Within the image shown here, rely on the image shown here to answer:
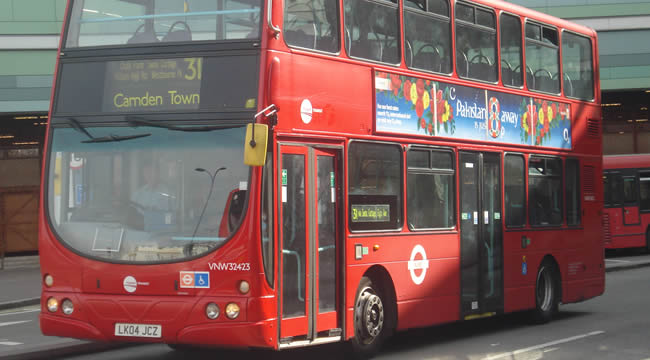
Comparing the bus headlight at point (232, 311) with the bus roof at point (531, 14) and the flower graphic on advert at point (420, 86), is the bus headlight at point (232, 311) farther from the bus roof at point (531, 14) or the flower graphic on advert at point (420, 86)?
the bus roof at point (531, 14)

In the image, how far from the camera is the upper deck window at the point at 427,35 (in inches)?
512

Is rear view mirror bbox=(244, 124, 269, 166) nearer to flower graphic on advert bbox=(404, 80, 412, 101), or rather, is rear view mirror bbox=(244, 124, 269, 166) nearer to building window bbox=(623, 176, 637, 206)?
flower graphic on advert bbox=(404, 80, 412, 101)

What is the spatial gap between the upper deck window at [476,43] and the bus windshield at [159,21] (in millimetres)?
4303

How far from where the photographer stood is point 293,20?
1096 centimetres

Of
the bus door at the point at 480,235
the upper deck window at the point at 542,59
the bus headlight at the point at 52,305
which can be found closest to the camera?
the bus headlight at the point at 52,305

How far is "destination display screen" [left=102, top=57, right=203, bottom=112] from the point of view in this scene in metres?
10.6

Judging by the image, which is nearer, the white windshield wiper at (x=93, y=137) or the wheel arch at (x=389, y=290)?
the white windshield wiper at (x=93, y=137)

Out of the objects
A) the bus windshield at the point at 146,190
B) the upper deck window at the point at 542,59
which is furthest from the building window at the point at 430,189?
the bus windshield at the point at 146,190

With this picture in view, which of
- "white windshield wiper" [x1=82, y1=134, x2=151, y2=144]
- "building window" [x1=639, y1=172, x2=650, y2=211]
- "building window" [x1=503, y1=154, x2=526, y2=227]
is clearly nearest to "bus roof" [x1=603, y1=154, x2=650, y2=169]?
"building window" [x1=639, y1=172, x2=650, y2=211]

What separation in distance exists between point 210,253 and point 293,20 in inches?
101

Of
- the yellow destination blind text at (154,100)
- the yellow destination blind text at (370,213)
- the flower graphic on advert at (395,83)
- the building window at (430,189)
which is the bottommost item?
the yellow destination blind text at (370,213)

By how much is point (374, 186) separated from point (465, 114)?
2492mm

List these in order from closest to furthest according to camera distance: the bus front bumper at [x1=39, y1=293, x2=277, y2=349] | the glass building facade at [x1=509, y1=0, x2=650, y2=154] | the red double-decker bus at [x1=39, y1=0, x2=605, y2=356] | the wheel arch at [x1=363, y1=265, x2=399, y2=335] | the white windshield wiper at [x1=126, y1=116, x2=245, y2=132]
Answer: the bus front bumper at [x1=39, y1=293, x2=277, y2=349] < the red double-decker bus at [x1=39, y1=0, x2=605, y2=356] < the white windshield wiper at [x1=126, y1=116, x2=245, y2=132] < the wheel arch at [x1=363, y1=265, x2=399, y2=335] < the glass building facade at [x1=509, y1=0, x2=650, y2=154]

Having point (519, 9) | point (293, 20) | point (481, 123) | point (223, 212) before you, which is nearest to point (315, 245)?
point (223, 212)
